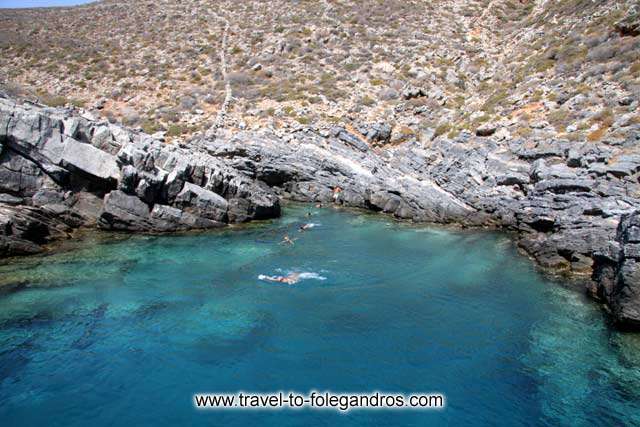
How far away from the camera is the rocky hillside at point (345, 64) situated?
39.8 metres

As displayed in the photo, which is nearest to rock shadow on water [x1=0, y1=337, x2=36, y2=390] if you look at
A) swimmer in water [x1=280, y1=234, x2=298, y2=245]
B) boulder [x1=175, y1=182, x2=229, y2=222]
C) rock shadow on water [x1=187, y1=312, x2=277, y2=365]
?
rock shadow on water [x1=187, y1=312, x2=277, y2=365]

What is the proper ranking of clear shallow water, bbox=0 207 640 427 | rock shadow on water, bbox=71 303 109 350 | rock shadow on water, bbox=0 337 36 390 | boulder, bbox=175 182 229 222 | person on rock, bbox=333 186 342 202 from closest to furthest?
clear shallow water, bbox=0 207 640 427, rock shadow on water, bbox=0 337 36 390, rock shadow on water, bbox=71 303 109 350, boulder, bbox=175 182 229 222, person on rock, bbox=333 186 342 202

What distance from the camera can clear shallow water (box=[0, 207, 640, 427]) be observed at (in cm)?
1393

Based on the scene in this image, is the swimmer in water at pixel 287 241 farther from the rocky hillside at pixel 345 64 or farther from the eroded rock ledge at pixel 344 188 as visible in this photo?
the rocky hillside at pixel 345 64

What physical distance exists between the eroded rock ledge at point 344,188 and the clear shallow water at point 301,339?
2867 millimetres

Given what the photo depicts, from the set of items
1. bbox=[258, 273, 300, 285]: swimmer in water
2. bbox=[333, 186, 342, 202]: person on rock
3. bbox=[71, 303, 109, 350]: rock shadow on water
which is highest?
bbox=[333, 186, 342, 202]: person on rock

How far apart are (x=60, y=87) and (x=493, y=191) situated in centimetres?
5086

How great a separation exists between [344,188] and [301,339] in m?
23.6

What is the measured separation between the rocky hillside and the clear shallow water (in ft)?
61.0

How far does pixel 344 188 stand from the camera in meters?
40.0

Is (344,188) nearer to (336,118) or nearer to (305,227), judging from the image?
(305,227)

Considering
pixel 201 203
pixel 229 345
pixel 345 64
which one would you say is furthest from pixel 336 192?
pixel 229 345

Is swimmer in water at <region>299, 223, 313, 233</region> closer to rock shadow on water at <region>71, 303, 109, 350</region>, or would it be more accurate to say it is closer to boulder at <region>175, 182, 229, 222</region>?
boulder at <region>175, 182, 229, 222</region>

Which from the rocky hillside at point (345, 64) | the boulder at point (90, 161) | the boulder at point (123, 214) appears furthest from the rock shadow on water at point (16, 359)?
the rocky hillside at point (345, 64)
